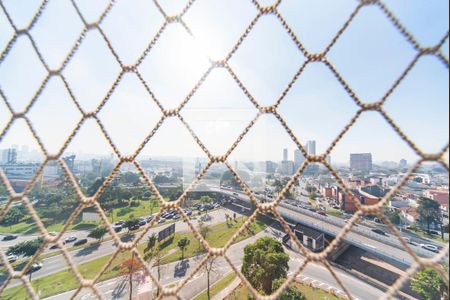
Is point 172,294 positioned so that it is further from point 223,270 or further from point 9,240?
point 9,240

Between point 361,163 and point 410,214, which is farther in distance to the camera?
point 410,214

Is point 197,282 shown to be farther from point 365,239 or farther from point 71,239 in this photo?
point 365,239

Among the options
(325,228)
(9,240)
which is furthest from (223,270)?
(9,240)

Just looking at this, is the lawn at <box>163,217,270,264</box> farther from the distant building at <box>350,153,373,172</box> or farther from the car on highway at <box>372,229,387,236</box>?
the distant building at <box>350,153,373,172</box>

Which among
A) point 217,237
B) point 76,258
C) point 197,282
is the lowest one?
point 197,282

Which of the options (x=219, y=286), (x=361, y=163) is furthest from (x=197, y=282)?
(x=361, y=163)

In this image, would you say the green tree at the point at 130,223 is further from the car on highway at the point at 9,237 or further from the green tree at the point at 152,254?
the car on highway at the point at 9,237
